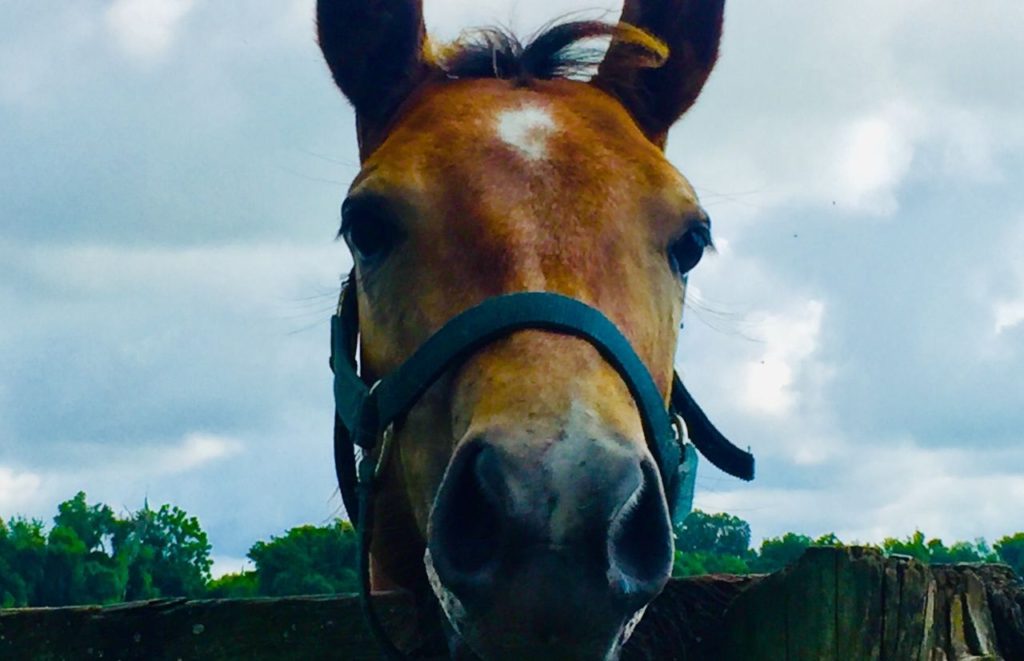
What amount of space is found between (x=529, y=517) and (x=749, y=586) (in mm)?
657

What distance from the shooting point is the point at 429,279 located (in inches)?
126

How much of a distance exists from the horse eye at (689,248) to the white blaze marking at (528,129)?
486mm

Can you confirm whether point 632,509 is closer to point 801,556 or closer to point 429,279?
point 801,556

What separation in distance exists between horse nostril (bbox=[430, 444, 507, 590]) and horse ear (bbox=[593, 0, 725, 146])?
6.63 ft

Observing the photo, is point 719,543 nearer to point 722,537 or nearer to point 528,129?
point 722,537

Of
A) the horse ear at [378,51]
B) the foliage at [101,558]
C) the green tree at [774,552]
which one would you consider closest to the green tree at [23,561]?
the foliage at [101,558]

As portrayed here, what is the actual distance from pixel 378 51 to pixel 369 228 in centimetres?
94

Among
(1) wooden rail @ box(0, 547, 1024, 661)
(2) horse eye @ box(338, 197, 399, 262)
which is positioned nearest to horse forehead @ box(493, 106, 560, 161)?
(2) horse eye @ box(338, 197, 399, 262)

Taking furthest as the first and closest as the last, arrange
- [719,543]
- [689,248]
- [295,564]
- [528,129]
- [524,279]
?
[295,564], [719,543], [689,248], [528,129], [524,279]

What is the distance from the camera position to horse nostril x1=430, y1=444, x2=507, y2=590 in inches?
95.4

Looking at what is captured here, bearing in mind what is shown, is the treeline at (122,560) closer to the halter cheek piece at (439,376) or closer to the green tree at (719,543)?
the green tree at (719,543)

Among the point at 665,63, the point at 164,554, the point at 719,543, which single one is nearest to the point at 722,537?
the point at 719,543

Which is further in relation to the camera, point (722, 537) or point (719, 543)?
point (719, 543)

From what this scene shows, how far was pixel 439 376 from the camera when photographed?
118 inches
